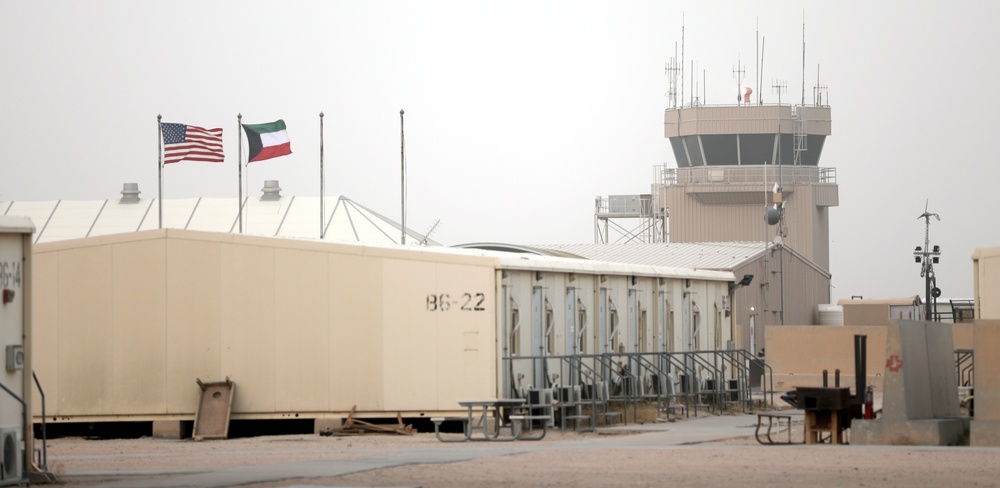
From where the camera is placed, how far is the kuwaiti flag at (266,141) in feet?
157

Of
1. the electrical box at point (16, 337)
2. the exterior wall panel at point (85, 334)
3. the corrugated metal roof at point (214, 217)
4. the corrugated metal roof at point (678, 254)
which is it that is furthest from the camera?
the corrugated metal roof at point (214, 217)

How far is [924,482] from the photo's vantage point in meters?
17.0

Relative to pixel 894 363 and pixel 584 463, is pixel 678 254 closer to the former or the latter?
pixel 894 363

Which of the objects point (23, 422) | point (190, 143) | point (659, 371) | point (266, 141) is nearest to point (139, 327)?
point (659, 371)

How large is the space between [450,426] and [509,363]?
1.79 metres

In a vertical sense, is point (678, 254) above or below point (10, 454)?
above

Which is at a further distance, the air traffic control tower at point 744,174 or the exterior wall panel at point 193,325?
the air traffic control tower at point 744,174

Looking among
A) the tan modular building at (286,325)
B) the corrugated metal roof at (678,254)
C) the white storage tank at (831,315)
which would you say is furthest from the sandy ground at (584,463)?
the white storage tank at (831,315)

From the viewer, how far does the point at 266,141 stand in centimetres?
4819

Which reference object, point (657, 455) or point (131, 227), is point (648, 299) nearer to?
point (657, 455)

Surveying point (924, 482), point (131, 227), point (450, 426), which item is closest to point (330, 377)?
point (450, 426)

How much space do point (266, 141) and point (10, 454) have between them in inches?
1249

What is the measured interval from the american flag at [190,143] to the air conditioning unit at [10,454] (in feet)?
95.6

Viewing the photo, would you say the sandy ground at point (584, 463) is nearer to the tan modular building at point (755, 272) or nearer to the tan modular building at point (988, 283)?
the tan modular building at point (988, 283)
